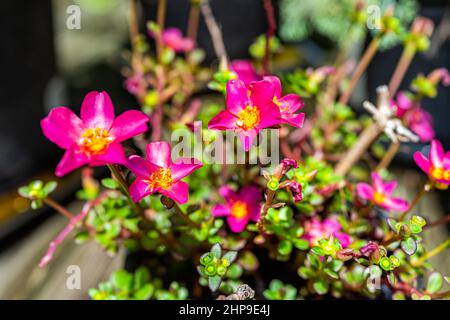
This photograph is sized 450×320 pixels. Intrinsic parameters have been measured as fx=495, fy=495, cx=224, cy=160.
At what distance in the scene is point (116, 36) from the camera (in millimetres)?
1935

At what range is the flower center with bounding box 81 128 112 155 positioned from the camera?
50 centimetres

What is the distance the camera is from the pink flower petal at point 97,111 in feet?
1.68

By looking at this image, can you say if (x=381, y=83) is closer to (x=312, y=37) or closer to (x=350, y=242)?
(x=312, y=37)

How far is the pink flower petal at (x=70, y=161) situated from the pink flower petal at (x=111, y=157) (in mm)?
12

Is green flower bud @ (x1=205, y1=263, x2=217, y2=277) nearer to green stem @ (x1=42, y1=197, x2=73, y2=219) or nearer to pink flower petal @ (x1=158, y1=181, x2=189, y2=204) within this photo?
pink flower petal @ (x1=158, y1=181, x2=189, y2=204)

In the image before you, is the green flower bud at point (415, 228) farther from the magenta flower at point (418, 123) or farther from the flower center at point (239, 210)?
the magenta flower at point (418, 123)

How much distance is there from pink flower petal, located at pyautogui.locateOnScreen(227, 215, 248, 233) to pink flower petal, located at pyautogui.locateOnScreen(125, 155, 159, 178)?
148mm

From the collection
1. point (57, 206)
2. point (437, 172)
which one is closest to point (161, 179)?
point (57, 206)

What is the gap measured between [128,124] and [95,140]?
1.6 inches

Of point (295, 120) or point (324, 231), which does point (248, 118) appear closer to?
point (295, 120)

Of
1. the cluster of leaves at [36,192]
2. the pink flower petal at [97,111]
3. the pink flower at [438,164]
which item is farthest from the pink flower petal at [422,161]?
the cluster of leaves at [36,192]

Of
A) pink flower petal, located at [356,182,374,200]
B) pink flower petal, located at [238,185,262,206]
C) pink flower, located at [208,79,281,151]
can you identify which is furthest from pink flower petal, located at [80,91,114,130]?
pink flower petal, located at [356,182,374,200]
